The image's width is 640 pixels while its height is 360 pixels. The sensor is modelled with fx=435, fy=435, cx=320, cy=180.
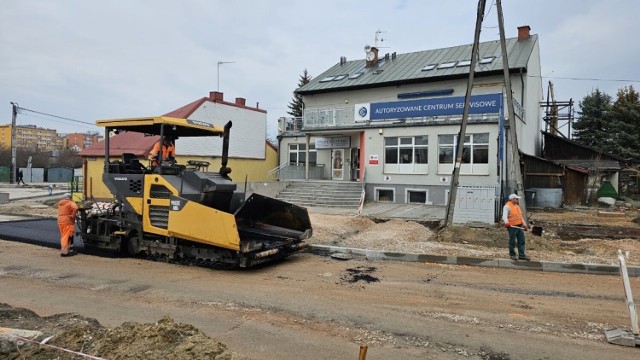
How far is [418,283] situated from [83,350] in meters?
5.50

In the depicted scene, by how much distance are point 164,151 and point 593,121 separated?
48050mm

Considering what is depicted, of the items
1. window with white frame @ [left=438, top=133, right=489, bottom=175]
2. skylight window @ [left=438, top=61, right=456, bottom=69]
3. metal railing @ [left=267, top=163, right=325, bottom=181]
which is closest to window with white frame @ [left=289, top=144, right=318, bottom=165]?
metal railing @ [left=267, top=163, right=325, bottom=181]

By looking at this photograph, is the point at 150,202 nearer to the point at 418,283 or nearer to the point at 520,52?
the point at 418,283

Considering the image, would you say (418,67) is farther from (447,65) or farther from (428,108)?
(428,108)

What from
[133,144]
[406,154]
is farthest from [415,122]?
[133,144]

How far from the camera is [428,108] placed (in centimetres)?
2252

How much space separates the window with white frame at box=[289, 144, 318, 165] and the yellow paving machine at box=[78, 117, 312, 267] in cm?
1993

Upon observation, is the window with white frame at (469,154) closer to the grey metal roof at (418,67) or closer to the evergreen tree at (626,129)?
the grey metal roof at (418,67)

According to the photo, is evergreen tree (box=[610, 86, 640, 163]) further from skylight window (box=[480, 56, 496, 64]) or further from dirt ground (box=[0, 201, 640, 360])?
dirt ground (box=[0, 201, 640, 360])

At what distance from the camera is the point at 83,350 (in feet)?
12.9

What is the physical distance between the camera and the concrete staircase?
2192cm

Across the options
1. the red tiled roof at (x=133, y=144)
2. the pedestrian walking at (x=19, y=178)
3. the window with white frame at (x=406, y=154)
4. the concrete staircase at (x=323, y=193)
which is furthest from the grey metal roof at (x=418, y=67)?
the pedestrian walking at (x=19, y=178)

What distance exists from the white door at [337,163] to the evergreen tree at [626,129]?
27070mm

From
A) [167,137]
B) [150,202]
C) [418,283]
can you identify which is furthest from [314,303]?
[167,137]
